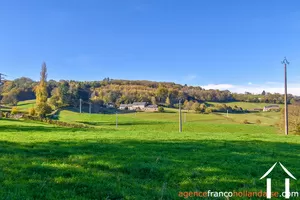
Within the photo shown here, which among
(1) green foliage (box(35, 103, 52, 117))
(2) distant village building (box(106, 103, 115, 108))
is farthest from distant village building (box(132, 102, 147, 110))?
(1) green foliage (box(35, 103, 52, 117))

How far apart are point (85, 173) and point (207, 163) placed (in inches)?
196

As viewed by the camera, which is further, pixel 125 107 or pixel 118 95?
pixel 118 95

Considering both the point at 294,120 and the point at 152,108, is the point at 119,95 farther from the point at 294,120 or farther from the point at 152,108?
the point at 294,120

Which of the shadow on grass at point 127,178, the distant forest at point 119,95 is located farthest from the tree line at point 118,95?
the shadow on grass at point 127,178

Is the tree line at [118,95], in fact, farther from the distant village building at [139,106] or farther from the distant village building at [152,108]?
the distant village building at [152,108]

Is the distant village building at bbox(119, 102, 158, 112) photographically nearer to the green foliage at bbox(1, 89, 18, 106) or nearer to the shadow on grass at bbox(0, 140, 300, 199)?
the green foliage at bbox(1, 89, 18, 106)

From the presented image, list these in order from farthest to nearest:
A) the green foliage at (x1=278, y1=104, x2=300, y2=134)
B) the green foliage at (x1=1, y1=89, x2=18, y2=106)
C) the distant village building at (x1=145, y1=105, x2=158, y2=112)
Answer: the green foliage at (x1=1, y1=89, x2=18, y2=106) → the distant village building at (x1=145, y1=105, x2=158, y2=112) → the green foliage at (x1=278, y1=104, x2=300, y2=134)

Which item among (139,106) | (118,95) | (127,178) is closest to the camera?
(127,178)

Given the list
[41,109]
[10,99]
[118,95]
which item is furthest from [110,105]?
[41,109]

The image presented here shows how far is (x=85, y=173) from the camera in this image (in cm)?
812

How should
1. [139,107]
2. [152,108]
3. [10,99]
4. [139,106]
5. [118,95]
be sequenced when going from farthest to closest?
[118,95], [10,99], [139,106], [139,107], [152,108]

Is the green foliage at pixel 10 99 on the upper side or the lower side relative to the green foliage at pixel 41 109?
upper

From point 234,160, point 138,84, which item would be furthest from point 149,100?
point 234,160

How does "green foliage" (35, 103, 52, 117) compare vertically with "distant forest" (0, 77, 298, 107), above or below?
below
